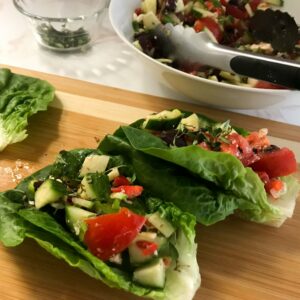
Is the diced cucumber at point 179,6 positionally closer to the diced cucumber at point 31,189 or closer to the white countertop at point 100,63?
the white countertop at point 100,63

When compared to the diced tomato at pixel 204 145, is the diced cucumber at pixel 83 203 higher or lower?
lower

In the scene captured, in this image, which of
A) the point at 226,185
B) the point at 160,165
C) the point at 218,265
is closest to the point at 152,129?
the point at 160,165

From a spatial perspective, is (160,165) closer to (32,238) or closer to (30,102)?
(32,238)

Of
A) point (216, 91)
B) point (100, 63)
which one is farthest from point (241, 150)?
point (100, 63)

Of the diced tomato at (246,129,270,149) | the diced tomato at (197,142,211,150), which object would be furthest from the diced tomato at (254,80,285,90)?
the diced tomato at (197,142,211,150)

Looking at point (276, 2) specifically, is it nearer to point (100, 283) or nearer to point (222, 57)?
point (222, 57)

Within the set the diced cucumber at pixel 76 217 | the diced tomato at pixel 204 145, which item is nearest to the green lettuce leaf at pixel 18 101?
the diced cucumber at pixel 76 217

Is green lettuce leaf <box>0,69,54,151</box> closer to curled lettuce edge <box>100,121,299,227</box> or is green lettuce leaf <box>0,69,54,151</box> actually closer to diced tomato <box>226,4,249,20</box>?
curled lettuce edge <box>100,121,299,227</box>
